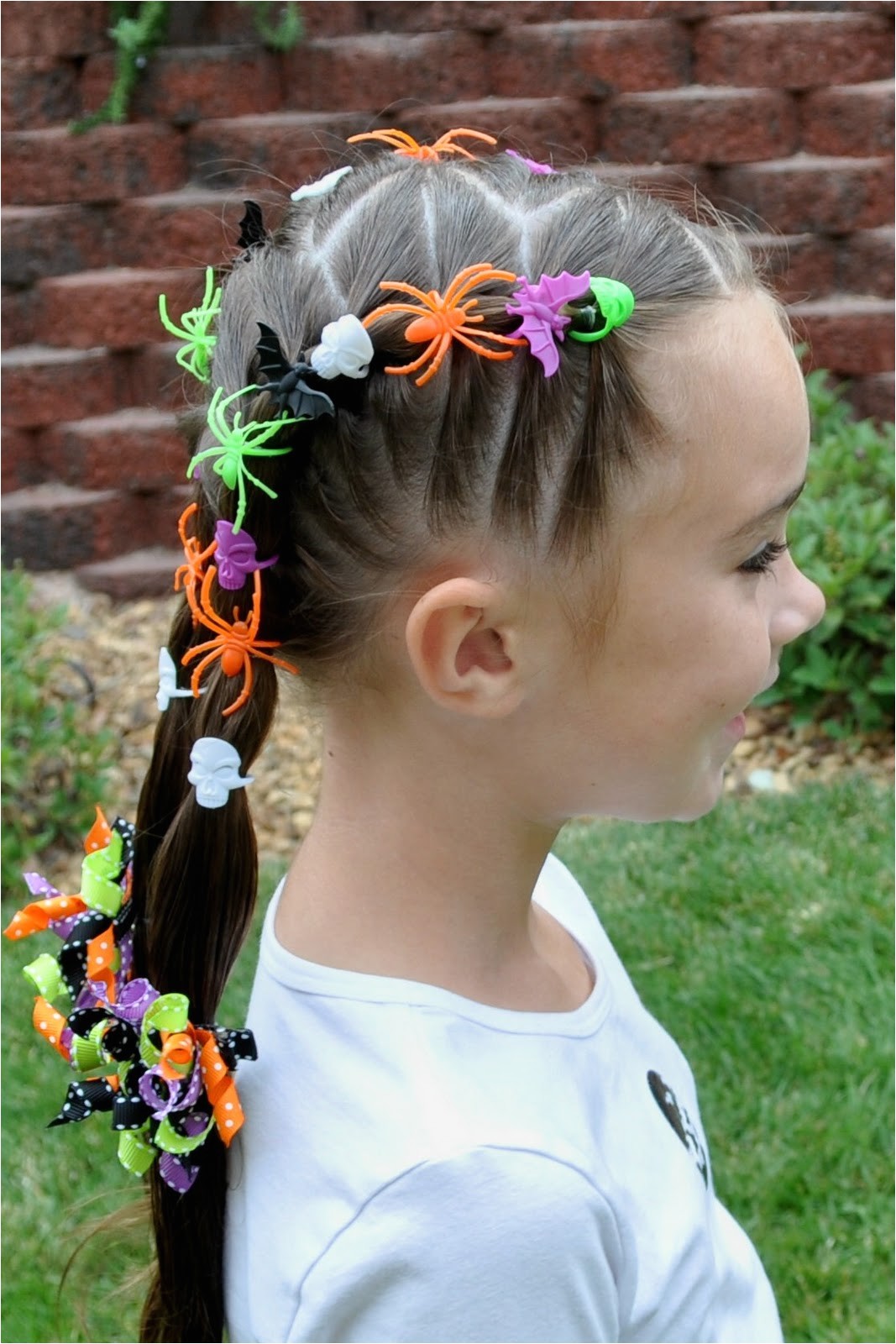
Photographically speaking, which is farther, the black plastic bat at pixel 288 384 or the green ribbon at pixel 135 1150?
the green ribbon at pixel 135 1150

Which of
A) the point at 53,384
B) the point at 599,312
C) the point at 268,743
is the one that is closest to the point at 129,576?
the point at 53,384

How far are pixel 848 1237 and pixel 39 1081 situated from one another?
153cm

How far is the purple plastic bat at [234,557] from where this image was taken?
1.25 metres

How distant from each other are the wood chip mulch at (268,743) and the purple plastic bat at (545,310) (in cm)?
233

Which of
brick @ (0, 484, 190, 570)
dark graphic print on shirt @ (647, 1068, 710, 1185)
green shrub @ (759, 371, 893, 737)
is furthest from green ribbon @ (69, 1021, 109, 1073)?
brick @ (0, 484, 190, 570)

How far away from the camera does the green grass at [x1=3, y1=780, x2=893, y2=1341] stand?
236 centimetres

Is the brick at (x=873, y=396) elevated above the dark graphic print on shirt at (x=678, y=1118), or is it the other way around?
the dark graphic print on shirt at (x=678, y=1118)

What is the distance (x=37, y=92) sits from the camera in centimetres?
392

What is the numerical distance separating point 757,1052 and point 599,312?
1904 millimetres

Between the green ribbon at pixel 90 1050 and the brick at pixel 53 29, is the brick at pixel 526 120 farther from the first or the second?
the green ribbon at pixel 90 1050

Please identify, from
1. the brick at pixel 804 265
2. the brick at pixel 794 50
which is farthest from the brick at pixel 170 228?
the brick at pixel 804 265

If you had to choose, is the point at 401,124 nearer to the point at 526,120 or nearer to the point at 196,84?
the point at 526,120

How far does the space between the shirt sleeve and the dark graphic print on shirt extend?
1.15 feet

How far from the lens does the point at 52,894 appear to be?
156 cm
